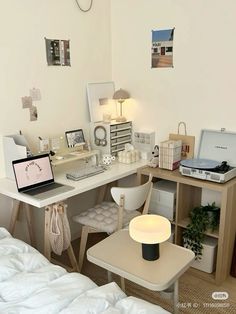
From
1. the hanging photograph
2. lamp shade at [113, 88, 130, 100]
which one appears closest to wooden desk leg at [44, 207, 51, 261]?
lamp shade at [113, 88, 130, 100]

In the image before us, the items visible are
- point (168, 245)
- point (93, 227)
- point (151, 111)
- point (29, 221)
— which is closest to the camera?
point (168, 245)

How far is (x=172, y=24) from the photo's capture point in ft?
8.69

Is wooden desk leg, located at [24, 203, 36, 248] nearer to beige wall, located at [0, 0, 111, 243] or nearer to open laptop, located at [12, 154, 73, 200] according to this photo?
beige wall, located at [0, 0, 111, 243]

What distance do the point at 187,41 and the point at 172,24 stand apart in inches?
7.7

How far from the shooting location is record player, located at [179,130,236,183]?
7.72 ft

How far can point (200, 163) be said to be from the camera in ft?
8.21

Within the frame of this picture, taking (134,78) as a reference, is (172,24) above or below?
above

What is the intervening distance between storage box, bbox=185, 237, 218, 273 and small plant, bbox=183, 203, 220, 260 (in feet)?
0.11

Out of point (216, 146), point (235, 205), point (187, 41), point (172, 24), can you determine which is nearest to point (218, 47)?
point (187, 41)

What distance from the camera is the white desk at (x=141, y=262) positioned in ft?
5.13

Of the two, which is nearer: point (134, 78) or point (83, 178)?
point (83, 178)

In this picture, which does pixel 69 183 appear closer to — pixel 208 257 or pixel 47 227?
pixel 47 227

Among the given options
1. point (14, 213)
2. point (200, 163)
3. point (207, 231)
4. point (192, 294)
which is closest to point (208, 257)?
point (207, 231)

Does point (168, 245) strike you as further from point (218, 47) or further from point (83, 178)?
point (218, 47)
